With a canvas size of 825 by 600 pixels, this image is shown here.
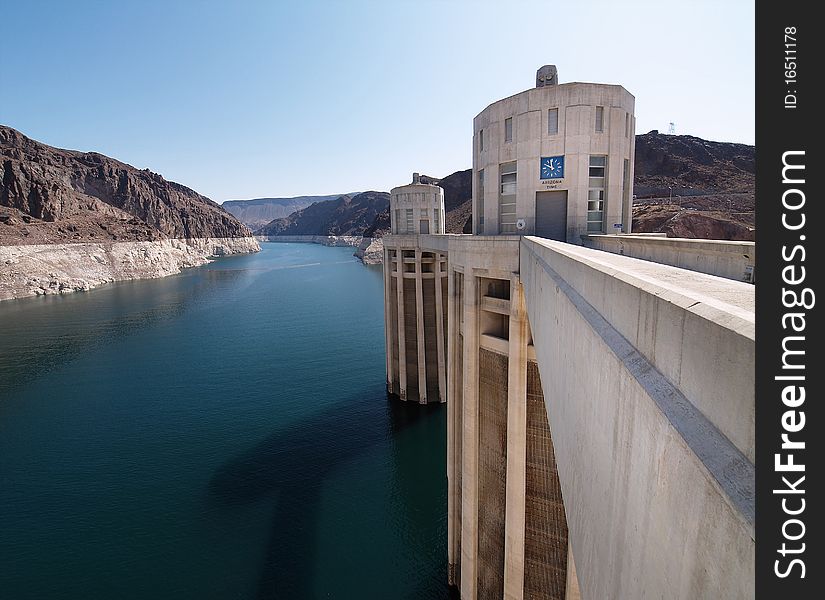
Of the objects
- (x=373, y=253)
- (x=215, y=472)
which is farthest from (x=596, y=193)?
(x=373, y=253)

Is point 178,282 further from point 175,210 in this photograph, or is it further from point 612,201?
point 612,201

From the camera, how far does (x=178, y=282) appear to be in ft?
330

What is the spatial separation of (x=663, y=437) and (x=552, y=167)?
12.7 metres

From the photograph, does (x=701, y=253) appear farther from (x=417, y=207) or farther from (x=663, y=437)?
(x=417, y=207)

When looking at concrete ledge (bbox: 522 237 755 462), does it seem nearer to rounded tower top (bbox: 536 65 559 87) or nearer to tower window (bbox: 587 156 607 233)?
tower window (bbox: 587 156 607 233)

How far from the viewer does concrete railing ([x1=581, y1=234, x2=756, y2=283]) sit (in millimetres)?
7309

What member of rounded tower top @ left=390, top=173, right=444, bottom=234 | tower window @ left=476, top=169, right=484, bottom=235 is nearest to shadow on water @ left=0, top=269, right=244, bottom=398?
rounded tower top @ left=390, top=173, right=444, bottom=234

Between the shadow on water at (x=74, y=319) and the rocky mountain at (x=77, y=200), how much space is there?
61.6ft

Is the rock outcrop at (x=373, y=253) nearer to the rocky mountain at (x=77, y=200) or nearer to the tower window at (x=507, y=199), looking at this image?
the rocky mountain at (x=77, y=200)

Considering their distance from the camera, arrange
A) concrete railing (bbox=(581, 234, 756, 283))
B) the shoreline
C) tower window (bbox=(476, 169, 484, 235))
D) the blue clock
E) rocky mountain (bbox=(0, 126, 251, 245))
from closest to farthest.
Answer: concrete railing (bbox=(581, 234, 756, 283)), the blue clock, tower window (bbox=(476, 169, 484, 235)), the shoreline, rocky mountain (bbox=(0, 126, 251, 245))

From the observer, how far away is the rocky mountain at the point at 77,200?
93.3 meters

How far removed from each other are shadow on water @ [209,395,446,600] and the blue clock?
17.9 m

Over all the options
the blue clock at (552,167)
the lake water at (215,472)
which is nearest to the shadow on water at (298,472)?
the lake water at (215,472)

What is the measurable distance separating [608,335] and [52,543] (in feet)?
86.1
